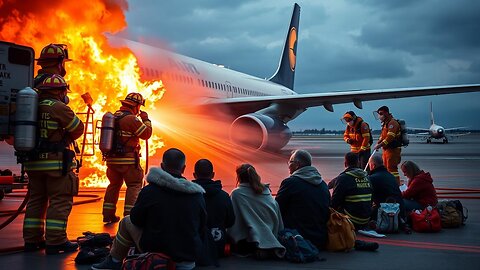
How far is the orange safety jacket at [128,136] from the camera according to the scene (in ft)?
23.0

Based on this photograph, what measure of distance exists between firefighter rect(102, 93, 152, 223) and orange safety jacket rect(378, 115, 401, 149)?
5.33 m

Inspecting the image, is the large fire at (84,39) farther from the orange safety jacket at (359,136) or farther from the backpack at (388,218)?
the backpack at (388,218)

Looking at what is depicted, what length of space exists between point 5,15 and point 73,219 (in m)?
4.16

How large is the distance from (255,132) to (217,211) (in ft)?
40.5

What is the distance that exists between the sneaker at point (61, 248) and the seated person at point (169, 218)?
1278 mm

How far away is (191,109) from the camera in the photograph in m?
17.0

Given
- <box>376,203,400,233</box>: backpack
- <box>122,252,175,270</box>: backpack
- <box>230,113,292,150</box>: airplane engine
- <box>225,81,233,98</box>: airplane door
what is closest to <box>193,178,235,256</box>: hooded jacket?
<box>122,252,175,270</box>: backpack

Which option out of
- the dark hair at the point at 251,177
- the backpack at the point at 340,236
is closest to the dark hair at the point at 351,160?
the backpack at the point at 340,236

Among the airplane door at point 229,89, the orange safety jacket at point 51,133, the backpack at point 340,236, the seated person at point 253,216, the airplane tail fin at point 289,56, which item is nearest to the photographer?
the seated person at point 253,216

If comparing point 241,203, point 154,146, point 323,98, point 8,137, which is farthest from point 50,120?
point 323,98

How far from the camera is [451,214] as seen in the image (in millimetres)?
6824

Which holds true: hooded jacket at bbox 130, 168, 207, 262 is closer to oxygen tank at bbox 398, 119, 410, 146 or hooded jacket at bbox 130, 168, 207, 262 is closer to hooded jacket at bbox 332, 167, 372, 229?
hooded jacket at bbox 332, 167, 372, 229

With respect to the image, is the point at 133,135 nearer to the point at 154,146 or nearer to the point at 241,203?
the point at 241,203

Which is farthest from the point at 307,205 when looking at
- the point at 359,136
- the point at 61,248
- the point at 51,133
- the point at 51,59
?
the point at 359,136
